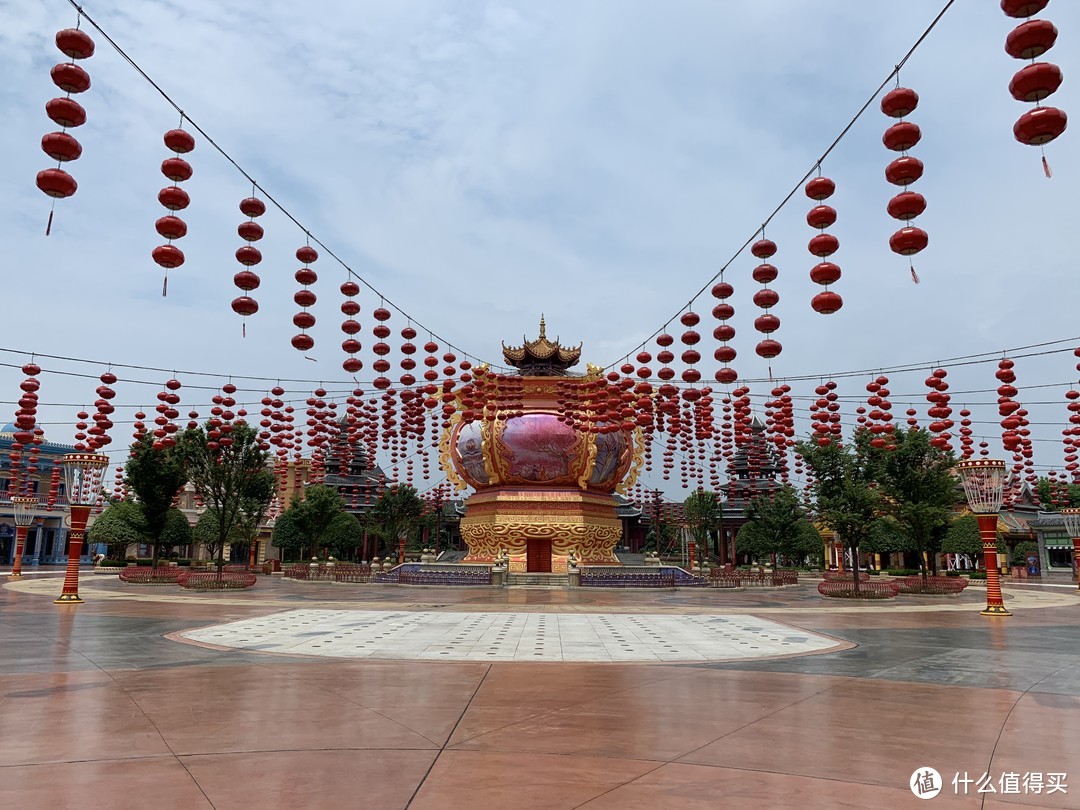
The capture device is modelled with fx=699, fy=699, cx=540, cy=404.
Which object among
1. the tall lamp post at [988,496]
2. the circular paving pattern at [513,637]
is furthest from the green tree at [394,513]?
the tall lamp post at [988,496]

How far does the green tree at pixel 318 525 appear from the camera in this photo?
44094mm

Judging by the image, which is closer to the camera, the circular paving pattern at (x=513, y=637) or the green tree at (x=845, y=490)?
the circular paving pattern at (x=513, y=637)

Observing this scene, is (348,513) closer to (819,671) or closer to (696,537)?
(696,537)

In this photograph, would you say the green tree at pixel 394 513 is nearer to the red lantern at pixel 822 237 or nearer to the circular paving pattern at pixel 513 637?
the circular paving pattern at pixel 513 637

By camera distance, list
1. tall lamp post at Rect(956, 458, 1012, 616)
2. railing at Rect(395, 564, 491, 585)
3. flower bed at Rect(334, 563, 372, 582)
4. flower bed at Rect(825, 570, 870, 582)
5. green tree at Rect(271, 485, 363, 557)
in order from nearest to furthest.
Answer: tall lamp post at Rect(956, 458, 1012, 616)
flower bed at Rect(825, 570, 870, 582)
railing at Rect(395, 564, 491, 585)
flower bed at Rect(334, 563, 372, 582)
green tree at Rect(271, 485, 363, 557)

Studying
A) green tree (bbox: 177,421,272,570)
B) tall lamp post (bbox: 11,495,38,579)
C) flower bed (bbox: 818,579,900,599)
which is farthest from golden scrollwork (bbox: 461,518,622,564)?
tall lamp post (bbox: 11,495,38,579)

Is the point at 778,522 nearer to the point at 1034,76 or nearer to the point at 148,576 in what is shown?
the point at 148,576

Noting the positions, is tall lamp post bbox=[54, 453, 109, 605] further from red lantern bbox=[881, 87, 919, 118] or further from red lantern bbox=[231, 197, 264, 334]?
red lantern bbox=[881, 87, 919, 118]

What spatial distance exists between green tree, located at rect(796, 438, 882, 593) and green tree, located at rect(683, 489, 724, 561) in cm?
2373

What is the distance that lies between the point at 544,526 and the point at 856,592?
18.3 m

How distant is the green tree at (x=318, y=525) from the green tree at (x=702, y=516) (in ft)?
88.3

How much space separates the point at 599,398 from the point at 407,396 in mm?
6167

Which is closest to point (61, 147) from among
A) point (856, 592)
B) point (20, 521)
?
point (856, 592)

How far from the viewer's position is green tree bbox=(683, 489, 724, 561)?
57062mm
